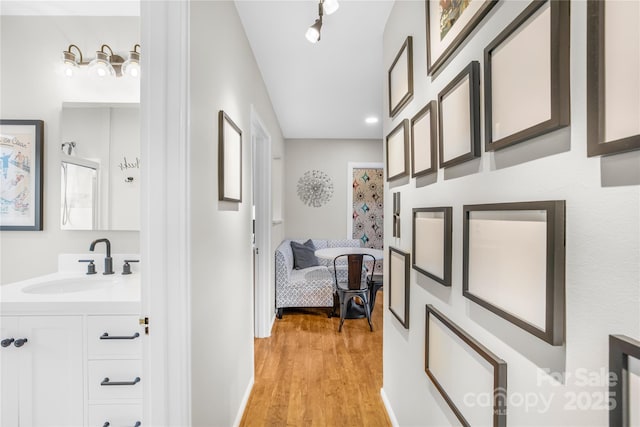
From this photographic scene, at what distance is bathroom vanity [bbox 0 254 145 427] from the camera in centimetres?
136

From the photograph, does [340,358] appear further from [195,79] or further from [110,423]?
[195,79]

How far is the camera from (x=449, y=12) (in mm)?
1098

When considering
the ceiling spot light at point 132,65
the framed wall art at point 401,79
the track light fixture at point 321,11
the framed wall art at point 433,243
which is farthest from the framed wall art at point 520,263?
the ceiling spot light at point 132,65

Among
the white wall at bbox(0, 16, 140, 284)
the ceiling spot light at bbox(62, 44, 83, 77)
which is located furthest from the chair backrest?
the ceiling spot light at bbox(62, 44, 83, 77)

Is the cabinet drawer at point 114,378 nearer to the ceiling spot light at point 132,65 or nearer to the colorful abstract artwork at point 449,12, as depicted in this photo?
the ceiling spot light at point 132,65

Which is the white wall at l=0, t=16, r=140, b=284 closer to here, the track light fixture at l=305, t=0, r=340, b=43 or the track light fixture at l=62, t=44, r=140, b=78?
the track light fixture at l=62, t=44, r=140, b=78

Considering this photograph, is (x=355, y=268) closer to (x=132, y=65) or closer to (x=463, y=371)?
(x=463, y=371)

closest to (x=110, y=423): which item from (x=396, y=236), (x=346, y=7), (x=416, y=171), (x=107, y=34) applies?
(x=396, y=236)

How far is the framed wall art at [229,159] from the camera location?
1586mm

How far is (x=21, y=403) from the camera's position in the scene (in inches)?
53.7

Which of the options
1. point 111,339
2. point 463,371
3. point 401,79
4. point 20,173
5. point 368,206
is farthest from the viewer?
point 368,206

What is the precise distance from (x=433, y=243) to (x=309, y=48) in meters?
1.79

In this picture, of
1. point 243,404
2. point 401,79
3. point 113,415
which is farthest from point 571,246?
point 243,404

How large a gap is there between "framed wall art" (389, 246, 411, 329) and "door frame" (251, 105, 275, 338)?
5.80 feet
